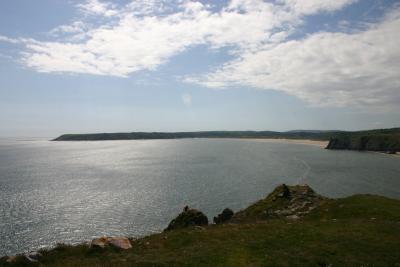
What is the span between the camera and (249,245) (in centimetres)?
2358

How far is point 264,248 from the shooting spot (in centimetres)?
2295

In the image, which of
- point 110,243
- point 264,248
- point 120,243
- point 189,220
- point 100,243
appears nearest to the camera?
point 264,248

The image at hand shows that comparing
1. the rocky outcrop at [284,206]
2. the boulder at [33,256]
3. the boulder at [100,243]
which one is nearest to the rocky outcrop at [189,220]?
the rocky outcrop at [284,206]

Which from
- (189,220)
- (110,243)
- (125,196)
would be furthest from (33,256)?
(125,196)

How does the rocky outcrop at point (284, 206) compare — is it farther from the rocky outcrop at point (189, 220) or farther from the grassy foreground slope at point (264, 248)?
the grassy foreground slope at point (264, 248)

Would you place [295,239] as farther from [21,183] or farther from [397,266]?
[21,183]

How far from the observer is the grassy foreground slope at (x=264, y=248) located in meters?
20.6

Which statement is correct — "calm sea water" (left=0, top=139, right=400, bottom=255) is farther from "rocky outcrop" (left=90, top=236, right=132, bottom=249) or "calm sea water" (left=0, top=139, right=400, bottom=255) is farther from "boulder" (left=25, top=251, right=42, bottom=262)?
"rocky outcrop" (left=90, top=236, right=132, bottom=249)

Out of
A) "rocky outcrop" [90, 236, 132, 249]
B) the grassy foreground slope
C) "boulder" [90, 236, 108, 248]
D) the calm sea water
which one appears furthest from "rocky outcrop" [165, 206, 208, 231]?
"boulder" [90, 236, 108, 248]

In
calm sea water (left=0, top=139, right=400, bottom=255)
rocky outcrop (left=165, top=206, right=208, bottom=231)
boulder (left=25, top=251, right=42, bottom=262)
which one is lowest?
calm sea water (left=0, top=139, right=400, bottom=255)

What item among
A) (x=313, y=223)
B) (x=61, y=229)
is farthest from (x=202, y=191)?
(x=313, y=223)

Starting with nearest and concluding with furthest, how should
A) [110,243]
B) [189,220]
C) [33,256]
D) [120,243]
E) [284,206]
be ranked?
[33,256] < [110,243] < [120,243] < [189,220] < [284,206]

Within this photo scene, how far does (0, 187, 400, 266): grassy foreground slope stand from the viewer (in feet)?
67.5

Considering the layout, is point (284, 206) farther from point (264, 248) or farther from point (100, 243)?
point (100, 243)
